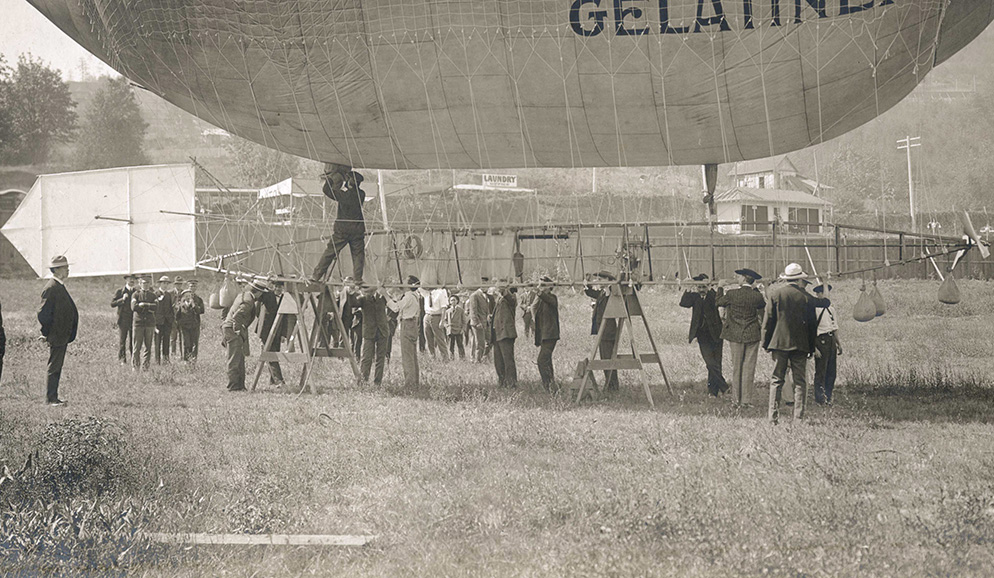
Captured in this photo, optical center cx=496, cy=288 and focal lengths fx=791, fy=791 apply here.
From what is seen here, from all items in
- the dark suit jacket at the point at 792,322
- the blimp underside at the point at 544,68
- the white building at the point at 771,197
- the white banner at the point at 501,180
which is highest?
the white banner at the point at 501,180

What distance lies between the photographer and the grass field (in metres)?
4.89

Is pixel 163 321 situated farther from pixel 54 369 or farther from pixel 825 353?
pixel 825 353

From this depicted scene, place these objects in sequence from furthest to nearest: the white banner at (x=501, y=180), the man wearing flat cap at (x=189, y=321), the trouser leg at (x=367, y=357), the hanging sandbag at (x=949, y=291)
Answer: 1. the white banner at (x=501, y=180)
2. the man wearing flat cap at (x=189, y=321)
3. the trouser leg at (x=367, y=357)
4. the hanging sandbag at (x=949, y=291)

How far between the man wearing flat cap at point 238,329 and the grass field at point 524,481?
49cm

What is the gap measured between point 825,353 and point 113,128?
55.9 metres

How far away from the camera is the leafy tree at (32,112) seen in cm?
3909

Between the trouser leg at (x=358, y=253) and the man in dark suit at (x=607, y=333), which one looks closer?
the man in dark suit at (x=607, y=333)

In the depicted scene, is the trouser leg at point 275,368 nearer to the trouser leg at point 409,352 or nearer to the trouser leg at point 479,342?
the trouser leg at point 409,352

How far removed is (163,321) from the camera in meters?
16.6

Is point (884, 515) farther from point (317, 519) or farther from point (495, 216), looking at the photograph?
point (495, 216)

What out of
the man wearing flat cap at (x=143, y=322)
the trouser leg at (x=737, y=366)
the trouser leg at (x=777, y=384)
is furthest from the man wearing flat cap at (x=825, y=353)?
the man wearing flat cap at (x=143, y=322)

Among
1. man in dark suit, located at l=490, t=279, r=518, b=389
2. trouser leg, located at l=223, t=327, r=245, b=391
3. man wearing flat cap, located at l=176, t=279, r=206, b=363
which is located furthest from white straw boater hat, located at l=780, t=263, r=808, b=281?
man wearing flat cap, located at l=176, t=279, r=206, b=363

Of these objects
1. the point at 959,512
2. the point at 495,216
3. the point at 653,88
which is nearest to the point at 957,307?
the point at 653,88

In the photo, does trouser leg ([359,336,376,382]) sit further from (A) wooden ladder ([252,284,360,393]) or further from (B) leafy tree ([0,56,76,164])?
(B) leafy tree ([0,56,76,164])
